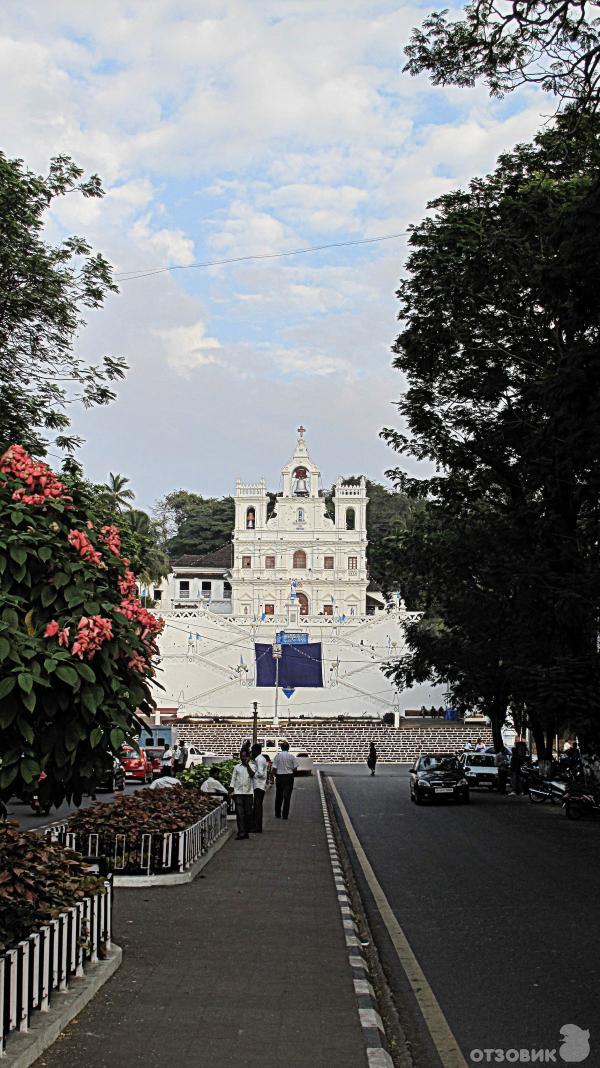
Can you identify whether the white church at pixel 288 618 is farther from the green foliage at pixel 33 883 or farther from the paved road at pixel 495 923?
the green foliage at pixel 33 883

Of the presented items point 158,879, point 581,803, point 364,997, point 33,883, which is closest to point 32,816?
point 158,879

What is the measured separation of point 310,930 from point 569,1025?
3.54 m

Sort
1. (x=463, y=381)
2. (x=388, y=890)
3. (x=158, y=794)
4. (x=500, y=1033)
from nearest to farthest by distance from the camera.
Answer: (x=500, y=1033)
(x=388, y=890)
(x=158, y=794)
(x=463, y=381)

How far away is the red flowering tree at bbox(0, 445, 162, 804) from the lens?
19.4 feet

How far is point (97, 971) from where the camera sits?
24.3 feet

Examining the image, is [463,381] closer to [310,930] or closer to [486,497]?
[486,497]

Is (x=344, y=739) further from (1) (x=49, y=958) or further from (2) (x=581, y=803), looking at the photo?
(1) (x=49, y=958)

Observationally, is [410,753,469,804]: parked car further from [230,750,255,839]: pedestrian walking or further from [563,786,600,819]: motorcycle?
[230,750,255,839]: pedestrian walking

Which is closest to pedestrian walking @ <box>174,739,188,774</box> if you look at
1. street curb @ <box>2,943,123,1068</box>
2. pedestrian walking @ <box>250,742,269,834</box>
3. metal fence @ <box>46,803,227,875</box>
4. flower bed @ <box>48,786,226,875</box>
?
pedestrian walking @ <box>250,742,269,834</box>

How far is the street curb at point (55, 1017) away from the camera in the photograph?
546cm

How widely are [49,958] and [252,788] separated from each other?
12986mm

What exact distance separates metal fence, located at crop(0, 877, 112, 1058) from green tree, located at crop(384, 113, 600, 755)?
409 inches

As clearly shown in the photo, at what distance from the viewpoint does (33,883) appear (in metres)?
6.85

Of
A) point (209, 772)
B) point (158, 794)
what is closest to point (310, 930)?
point (158, 794)
